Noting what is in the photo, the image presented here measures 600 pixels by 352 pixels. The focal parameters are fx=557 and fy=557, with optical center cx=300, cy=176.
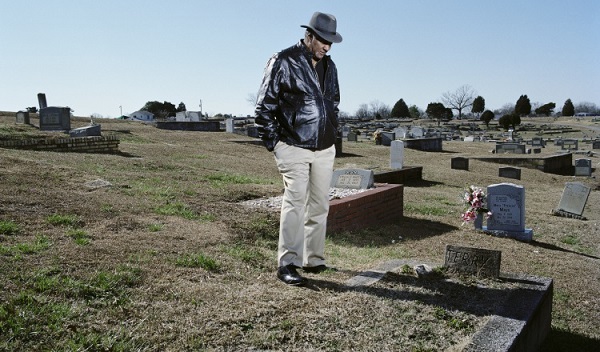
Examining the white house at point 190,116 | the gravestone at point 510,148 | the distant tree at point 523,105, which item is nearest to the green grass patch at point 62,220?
the gravestone at point 510,148

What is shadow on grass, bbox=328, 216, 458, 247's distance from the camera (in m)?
7.65

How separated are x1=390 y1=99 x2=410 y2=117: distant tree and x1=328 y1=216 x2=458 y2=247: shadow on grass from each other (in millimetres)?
86576

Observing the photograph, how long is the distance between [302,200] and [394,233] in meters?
4.61

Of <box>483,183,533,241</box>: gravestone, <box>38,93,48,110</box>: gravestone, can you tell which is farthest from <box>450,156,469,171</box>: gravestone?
<box>38,93,48,110</box>: gravestone

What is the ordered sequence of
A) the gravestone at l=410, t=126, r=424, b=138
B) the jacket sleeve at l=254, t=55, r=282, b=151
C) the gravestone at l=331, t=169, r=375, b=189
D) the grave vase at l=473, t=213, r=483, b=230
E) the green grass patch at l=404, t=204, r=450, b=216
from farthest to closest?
the gravestone at l=410, t=126, r=424, b=138, the green grass patch at l=404, t=204, r=450, b=216, the gravestone at l=331, t=169, r=375, b=189, the grave vase at l=473, t=213, r=483, b=230, the jacket sleeve at l=254, t=55, r=282, b=151

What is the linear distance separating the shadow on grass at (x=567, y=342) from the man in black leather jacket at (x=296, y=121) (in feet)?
7.18

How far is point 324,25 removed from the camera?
4254mm

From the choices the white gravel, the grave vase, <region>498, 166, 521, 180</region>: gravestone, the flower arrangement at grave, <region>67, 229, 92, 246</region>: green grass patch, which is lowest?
<region>498, 166, 521, 180</region>: gravestone

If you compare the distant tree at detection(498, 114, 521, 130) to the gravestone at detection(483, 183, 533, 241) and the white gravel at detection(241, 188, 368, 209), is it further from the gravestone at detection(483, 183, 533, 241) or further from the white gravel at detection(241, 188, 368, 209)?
the white gravel at detection(241, 188, 368, 209)

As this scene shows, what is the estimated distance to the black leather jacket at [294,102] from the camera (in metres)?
4.30

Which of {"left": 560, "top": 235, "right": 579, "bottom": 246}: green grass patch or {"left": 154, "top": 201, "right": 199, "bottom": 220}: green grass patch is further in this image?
{"left": 560, "top": 235, "right": 579, "bottom": 246}: green grass patch

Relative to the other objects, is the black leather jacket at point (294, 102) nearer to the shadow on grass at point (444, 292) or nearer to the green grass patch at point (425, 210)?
the shadow on grass at point (444, 292)

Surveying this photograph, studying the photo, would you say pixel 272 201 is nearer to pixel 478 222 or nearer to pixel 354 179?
pixel 354 179

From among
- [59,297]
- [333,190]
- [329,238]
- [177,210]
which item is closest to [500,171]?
[333,190]
